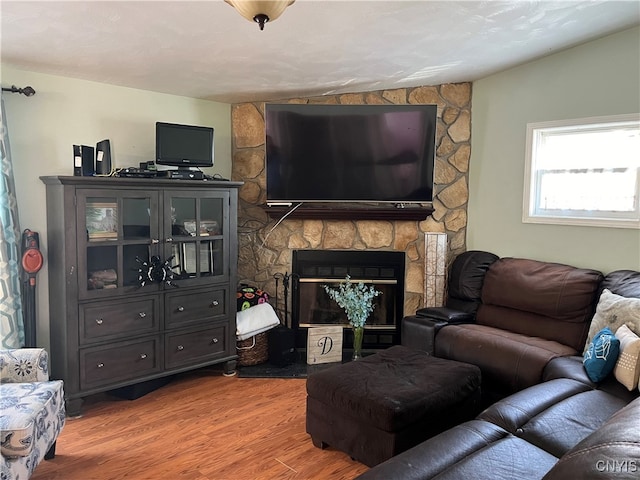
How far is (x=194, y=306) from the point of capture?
3.45m

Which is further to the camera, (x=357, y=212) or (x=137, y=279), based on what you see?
(x=357, y=212)

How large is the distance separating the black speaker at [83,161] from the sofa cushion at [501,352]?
259 centimetres

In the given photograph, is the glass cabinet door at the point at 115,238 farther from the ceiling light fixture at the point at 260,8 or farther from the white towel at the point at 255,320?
the ceiling light fixture at the point at 260,8

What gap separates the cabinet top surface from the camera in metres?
2.85

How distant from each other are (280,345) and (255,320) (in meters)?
0.30

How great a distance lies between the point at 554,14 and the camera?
2658 mm

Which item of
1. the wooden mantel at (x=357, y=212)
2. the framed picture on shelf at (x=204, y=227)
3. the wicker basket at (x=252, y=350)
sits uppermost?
the wooden mantel at (x=357, y=212)

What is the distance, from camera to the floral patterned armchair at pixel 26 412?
1.96 metres

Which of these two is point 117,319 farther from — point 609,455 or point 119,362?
point 609,455

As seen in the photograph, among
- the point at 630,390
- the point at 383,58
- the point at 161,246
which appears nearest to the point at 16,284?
the point at 161,246

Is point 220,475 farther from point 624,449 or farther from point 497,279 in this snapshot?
point 497,279

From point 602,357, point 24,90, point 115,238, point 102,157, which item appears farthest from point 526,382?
point 24,90

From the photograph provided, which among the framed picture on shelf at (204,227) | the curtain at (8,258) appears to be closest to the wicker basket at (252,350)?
the framed picture on shelf at (204,227)

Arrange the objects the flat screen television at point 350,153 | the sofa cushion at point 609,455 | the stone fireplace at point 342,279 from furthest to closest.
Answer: the stone fireplace at point 342,279, the flat screen television at point 350,153, the sofa cushion at point 609,455
